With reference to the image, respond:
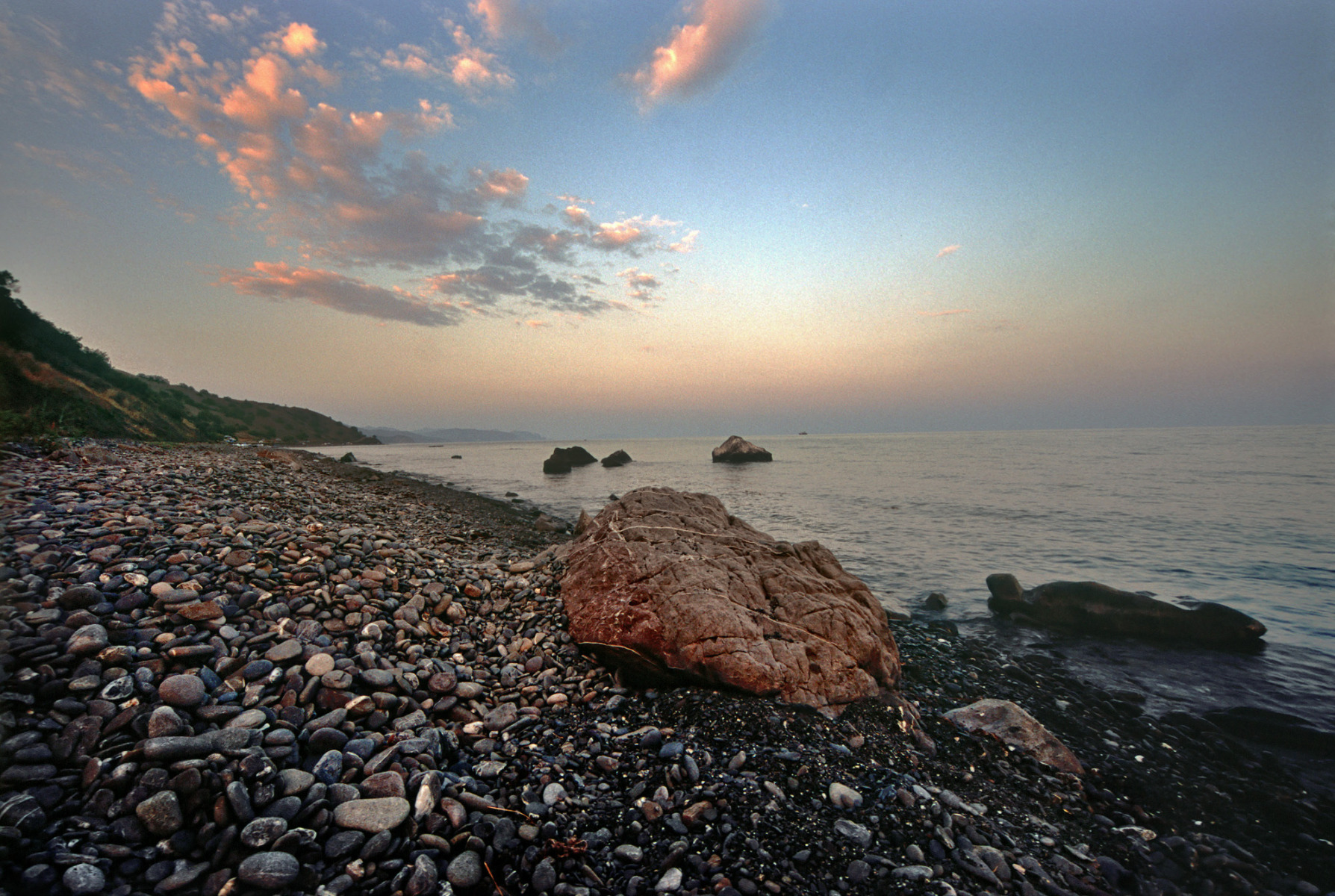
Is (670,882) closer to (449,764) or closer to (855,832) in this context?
(855,832)

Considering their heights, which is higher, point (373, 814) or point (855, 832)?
point (373, 814)

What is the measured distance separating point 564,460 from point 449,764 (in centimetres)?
4752

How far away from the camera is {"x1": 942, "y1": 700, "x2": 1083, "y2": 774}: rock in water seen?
487cm

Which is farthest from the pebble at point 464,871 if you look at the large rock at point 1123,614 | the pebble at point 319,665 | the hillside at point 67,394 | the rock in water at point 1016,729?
the large rock at point 1123,614

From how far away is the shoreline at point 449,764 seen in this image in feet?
7.58

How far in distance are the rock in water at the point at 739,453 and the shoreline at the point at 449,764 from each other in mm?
55109

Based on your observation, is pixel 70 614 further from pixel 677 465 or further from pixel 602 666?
pixel 677 465

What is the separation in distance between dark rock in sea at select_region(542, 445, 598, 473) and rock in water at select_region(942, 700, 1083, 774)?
44.9 meters

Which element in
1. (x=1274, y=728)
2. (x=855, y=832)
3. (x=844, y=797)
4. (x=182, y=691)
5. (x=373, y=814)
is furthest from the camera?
(x=1274, y=728)

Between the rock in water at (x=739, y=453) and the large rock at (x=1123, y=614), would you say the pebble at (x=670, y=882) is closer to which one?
the large rock at (x=1123, y=614)

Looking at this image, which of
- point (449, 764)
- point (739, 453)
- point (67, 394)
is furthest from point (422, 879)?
point (739, 453)

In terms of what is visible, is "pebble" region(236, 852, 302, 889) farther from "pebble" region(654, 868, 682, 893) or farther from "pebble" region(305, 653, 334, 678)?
"pebble" region(654, 868, 682, 893)

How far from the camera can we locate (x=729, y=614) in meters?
5.42

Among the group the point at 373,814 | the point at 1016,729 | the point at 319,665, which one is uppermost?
the point at 319,665
